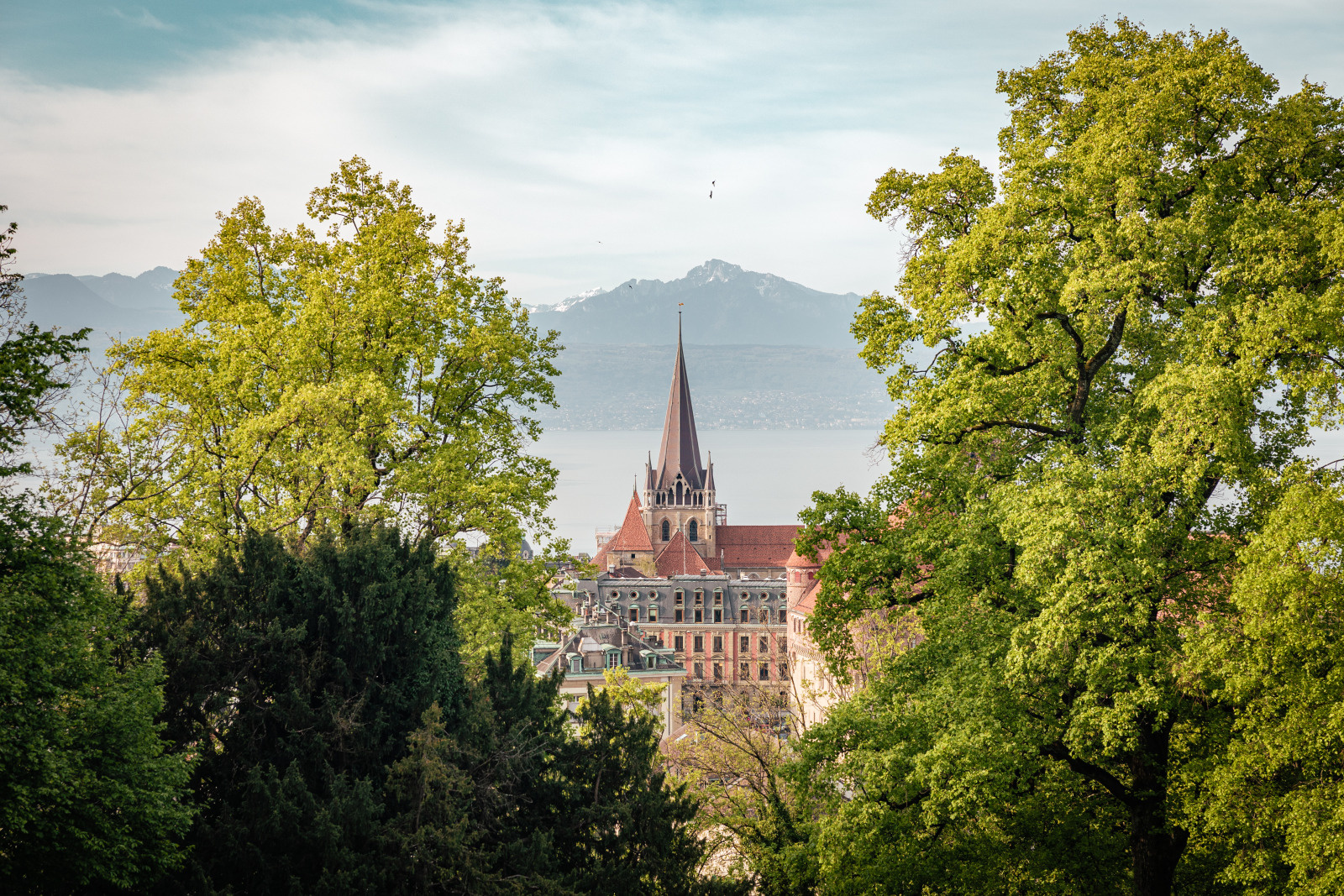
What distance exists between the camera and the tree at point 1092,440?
50.2 feet

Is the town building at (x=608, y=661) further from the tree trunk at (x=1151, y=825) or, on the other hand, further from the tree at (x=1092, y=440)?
the tree trunk at (x=1151, y=825)

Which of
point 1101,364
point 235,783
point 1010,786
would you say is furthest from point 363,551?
point 1101,364

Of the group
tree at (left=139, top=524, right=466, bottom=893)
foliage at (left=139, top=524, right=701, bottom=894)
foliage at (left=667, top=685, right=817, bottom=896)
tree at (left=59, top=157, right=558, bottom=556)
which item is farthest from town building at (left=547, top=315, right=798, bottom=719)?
tree at (left=139, top=524, right=466, bottom=893)

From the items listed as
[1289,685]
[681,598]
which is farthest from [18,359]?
[681,598]

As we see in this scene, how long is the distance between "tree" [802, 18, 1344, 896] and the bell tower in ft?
354

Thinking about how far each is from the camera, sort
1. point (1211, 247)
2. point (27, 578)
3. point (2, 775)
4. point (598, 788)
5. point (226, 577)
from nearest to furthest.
A: point (2, 775) < point (27, 578) < point (1211, 247) < point (226, 577) < point (598, 788)

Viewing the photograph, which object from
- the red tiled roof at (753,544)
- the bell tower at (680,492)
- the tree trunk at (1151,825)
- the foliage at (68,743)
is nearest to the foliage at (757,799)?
the tree trunk at (1151,825)

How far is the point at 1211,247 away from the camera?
1630cm

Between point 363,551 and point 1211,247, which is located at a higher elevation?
point 1211,247

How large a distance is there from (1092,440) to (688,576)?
3265 inches

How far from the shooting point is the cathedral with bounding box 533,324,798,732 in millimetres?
63741

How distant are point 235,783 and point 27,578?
14.9ft

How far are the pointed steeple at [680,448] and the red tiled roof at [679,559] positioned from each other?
1119 centimetres

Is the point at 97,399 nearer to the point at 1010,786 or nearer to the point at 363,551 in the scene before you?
the point at 363,551
